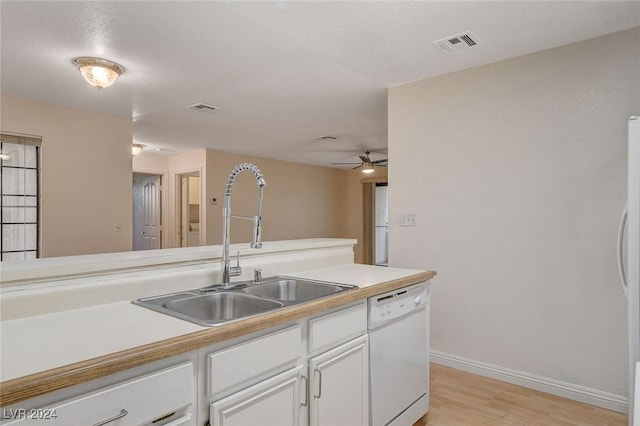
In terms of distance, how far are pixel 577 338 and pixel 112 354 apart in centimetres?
271

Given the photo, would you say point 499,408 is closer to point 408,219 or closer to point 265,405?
point 408,219

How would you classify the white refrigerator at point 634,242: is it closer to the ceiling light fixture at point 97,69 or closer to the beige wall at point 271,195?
the ceiling light fixture at point 97,69

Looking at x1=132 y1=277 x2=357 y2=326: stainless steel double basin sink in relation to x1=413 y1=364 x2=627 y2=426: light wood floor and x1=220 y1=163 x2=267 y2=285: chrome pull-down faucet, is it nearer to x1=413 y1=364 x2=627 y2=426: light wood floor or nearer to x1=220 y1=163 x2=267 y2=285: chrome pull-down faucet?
x1=220 y1=163 x2=267 y2=285: chrome pull-down faucet

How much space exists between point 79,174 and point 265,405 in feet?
13.5

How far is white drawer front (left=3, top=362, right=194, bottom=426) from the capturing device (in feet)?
2.72

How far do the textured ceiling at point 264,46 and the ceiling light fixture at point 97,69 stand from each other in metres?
0.08

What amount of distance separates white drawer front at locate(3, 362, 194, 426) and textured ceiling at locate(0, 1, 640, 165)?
1.96m

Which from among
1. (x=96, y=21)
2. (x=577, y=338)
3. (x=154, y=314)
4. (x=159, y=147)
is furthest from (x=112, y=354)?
(x=159, y=147)

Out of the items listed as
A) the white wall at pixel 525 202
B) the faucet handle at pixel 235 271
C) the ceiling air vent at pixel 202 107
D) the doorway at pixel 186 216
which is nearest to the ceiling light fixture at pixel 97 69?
the ceiling air vent at pixel 202 107

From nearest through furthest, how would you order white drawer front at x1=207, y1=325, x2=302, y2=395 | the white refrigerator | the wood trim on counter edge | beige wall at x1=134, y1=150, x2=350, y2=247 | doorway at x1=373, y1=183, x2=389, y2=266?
the wood trim on counter edge → white drawer front at x1=207, y1=325, x2=302, y2=395 → the white refrigerator → beige wall at x1=134, y1=150, x2=350, y2=247 → doorway at x1=373, y1=183, x2=389, y2=266

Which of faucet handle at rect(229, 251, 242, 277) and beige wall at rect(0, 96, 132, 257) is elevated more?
beige wall at rect(0, 96, 132, 257)

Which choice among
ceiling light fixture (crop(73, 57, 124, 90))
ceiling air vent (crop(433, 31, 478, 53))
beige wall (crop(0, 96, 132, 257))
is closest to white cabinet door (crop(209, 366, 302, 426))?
ceiling air vent (crop(433, 31, 478, 53))

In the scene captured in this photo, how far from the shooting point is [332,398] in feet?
5.11

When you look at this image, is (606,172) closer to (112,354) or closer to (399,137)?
(399,137)
